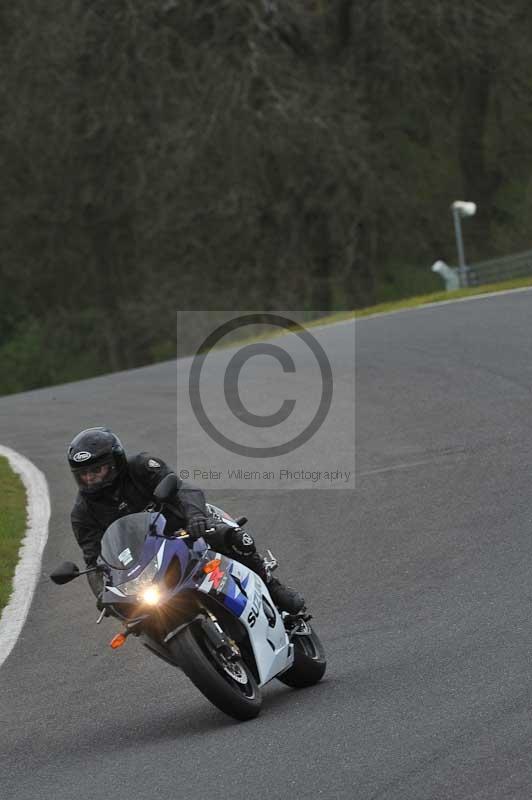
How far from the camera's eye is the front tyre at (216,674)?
703cm

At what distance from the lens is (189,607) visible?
730 centimetres

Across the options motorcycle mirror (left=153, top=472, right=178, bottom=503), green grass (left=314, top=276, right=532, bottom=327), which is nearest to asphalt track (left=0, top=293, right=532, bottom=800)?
motorcycle mirror (left=153, top=472, right=178, bottom=503)

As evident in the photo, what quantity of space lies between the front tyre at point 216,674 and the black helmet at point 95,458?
103 cm

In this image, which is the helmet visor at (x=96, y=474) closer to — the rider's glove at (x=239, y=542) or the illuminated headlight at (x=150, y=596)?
the rider's glove at (x=239, y=542)

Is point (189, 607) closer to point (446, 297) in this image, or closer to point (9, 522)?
point (9, 522)

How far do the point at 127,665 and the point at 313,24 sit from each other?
33.0 metres

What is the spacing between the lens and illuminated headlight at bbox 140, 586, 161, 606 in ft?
23.5

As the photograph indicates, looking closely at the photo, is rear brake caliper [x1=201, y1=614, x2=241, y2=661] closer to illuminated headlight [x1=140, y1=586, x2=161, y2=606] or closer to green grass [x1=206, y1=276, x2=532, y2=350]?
illuminated headlight [x1=140, y1=586, x2=161, y2=606]

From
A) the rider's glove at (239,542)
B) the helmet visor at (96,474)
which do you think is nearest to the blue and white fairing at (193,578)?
the rider's glove at (239,542)

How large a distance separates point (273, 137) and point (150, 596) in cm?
3114

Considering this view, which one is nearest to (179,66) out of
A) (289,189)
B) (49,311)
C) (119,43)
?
(119,43)

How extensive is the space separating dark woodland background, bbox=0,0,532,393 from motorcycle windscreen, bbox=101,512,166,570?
101 ft

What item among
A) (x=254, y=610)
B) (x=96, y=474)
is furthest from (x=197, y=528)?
(x=96, y=474)

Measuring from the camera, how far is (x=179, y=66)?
40156 mm
